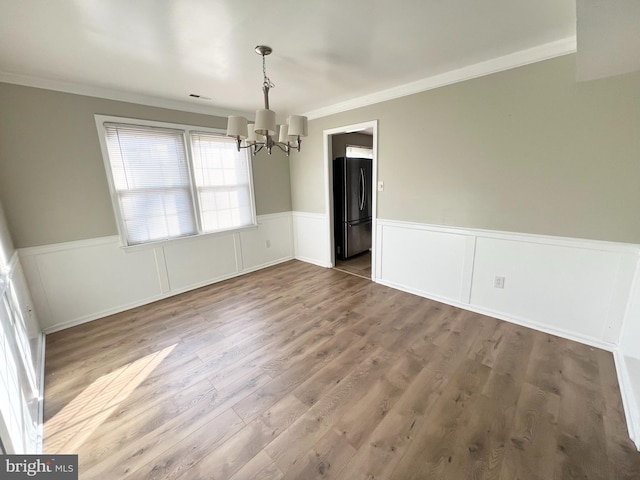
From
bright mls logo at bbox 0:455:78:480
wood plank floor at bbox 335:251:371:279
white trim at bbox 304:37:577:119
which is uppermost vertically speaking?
white trim at bbox 304:37:577:119

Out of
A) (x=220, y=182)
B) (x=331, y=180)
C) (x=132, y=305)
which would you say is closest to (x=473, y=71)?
(x=331, y=180)

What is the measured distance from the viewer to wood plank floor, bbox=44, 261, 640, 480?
137cm


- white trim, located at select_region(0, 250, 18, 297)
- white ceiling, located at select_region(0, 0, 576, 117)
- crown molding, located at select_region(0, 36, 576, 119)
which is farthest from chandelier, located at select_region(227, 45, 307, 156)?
white trim, located at select_region(0, 250, 18, 297)

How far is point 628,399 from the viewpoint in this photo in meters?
1.65

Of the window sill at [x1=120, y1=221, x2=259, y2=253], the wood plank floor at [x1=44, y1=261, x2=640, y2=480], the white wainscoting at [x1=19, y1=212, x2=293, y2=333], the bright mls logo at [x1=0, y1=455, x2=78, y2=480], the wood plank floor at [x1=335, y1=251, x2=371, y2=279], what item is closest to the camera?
the bright mls logo at [x1=0, y1=455, x2=78, y2=480]

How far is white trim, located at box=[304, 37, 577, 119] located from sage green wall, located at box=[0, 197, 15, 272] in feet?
12.0

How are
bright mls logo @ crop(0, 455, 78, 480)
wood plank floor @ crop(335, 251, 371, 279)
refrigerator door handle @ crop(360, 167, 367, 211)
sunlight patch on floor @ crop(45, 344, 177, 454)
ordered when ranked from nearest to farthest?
1. bright mls logo @ crop(0, 455, 78, 480)
2. sunlight patch on floor @ crop(45, 344, 177, 454)
3. wood plank floor @ crop(335, 251, 371, 279)
4. refrigerator door handle @ crop(360, 167, 367, 211)

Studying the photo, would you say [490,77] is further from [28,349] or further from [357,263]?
[28,349]

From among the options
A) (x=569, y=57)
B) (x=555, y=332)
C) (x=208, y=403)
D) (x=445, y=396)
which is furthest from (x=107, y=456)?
(x=569, y=57)

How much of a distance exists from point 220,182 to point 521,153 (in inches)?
141

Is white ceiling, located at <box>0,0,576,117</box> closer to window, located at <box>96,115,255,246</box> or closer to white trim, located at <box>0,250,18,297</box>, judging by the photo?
window, located at <box>96,115,255,246</box>

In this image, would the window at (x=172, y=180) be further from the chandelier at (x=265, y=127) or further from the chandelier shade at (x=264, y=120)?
the chandelier shade at (x=264, y=120)

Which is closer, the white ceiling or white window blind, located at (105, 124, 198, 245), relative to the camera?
the white ceiling

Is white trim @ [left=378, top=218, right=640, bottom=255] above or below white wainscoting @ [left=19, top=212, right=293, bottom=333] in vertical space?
above
